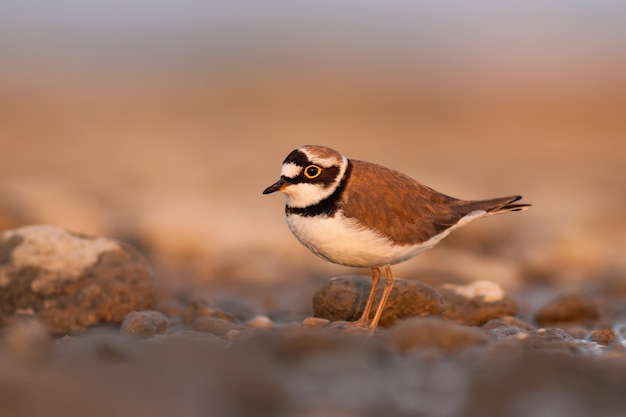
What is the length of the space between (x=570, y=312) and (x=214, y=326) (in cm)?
348

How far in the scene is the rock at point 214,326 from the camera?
6.87 m

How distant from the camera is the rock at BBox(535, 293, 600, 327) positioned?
324 inches

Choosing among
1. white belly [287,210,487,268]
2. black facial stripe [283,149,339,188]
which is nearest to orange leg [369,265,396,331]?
white belly [287,210,487,268]

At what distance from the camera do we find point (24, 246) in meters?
7.69

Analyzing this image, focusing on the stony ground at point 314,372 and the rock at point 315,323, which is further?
the rock at point 315,323

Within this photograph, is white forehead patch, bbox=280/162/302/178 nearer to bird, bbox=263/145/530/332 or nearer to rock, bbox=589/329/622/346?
bird, bbox=263/145/530/332

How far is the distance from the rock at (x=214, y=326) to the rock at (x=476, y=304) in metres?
2.00

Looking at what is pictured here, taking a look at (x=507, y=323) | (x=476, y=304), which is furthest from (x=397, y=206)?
(x=476, y=304)

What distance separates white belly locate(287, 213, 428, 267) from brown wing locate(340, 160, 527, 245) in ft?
0.28

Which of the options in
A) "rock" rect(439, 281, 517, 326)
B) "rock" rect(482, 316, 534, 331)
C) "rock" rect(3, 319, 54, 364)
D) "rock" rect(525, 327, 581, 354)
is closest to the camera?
"rock" rect(3, 319, 54, 364)

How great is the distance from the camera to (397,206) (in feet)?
22.6

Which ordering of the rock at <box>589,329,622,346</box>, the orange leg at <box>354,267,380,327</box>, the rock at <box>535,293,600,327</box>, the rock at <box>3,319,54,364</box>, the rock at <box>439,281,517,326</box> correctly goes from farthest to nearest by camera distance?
the rock at <box>535,293,600,327</box> → the rock at <box>439,281,517,326</box> → the orange leg at <box>354,267,380,327</box> → the rock at <box>589,329,622,346</box> → the rock at <box>3,319,54,364</box>

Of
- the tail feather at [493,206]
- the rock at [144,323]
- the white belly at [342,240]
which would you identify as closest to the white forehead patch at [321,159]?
the white belly at [342,240]

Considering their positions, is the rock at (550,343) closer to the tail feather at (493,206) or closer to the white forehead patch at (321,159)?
the tail feather at (493,206)
